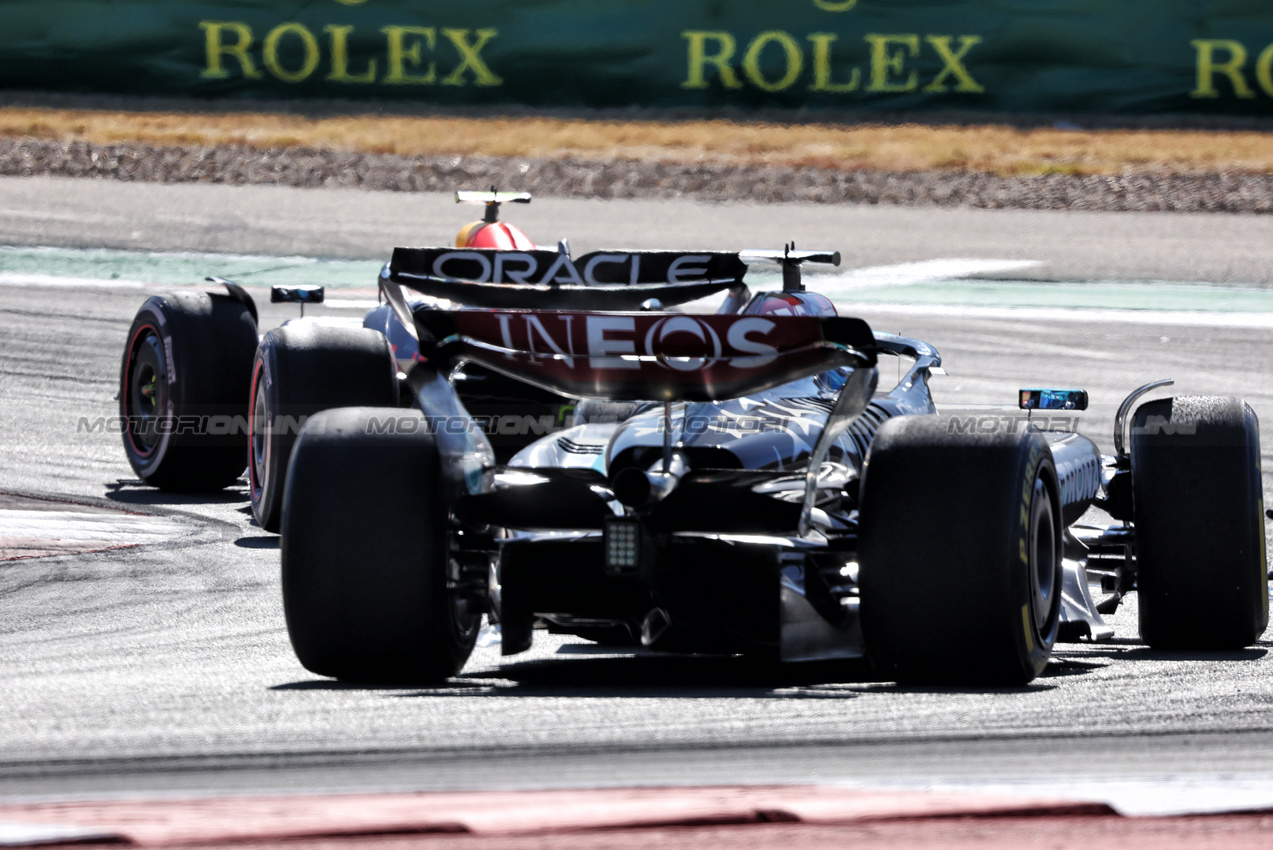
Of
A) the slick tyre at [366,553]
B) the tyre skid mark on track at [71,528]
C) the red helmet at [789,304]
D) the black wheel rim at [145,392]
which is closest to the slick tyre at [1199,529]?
the red helmet at [789,304]

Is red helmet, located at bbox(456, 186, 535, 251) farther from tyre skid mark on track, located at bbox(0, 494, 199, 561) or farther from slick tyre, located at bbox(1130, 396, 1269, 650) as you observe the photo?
slick tyre, located at bbox(1130, 396, 1269, 650)

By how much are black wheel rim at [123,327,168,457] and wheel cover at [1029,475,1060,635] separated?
595cm

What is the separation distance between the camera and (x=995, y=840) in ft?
11.7

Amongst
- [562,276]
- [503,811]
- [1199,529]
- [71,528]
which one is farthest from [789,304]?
[71,528]

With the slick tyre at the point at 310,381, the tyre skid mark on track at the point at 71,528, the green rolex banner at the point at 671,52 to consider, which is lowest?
the tyre skid mark on track at the point at 71,528

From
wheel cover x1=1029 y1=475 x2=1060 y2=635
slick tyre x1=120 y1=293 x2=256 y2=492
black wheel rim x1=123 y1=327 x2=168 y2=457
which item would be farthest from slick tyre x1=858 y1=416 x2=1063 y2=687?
black wheel rim x1=123 y1=327 x2=168 y2=457

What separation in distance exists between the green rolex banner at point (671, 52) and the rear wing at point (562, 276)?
17218 mm

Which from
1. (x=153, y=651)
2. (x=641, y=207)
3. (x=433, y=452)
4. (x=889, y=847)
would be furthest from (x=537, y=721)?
(x=641, y=207)

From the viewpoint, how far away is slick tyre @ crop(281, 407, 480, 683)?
5449 millimetres

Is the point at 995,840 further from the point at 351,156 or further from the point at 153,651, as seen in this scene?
the point at 351,156

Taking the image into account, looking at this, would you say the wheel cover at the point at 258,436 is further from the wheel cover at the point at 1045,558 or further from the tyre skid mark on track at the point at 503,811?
the tyre skid mark on track at the point at 503,811

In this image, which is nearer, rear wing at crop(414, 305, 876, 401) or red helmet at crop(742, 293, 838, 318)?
rear wing at crop(414, 305, 876, 401)

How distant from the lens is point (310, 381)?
347 inches

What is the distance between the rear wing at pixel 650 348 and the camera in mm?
5449
